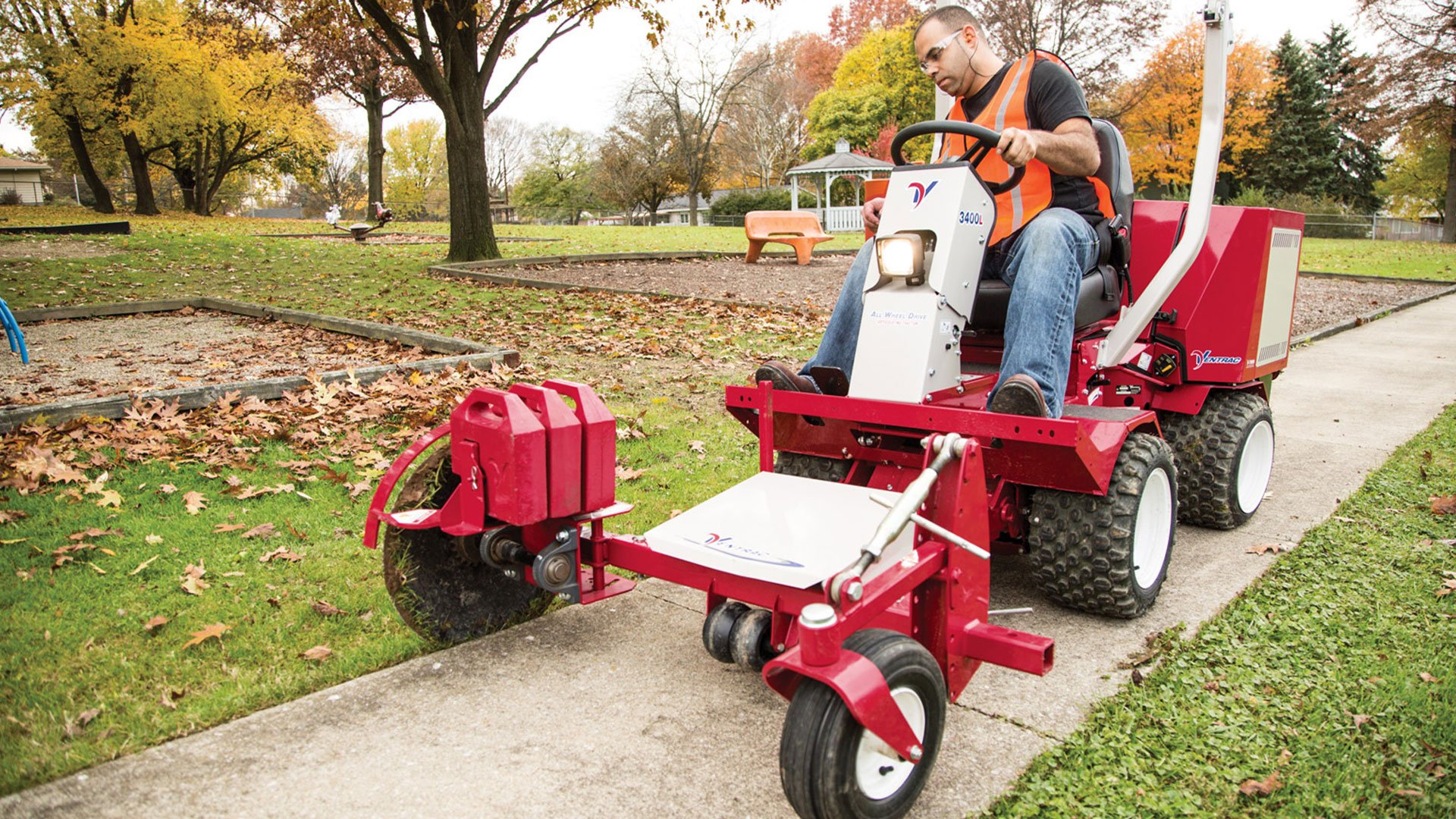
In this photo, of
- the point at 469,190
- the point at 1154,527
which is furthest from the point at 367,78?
the point at 1154,527

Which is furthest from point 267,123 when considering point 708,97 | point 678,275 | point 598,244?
point 678,275

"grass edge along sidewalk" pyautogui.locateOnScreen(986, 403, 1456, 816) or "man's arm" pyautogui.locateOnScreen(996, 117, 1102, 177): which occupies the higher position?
"man's arm" pyautogui.locateOnScreen(996, 117, 1102, 177)

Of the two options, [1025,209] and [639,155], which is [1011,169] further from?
[639,155]

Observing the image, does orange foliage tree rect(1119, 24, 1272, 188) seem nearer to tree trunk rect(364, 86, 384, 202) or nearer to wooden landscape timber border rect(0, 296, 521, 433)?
tree trunk rect(364, 86, 384, 202)

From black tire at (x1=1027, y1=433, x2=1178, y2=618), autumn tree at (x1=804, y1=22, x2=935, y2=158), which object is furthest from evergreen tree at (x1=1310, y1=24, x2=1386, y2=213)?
black tire at (x1=1027, y1=433, x2=1178, y2=618)

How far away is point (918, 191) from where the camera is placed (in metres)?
3.17

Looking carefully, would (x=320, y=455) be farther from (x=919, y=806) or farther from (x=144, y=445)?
(x=919, y=806)

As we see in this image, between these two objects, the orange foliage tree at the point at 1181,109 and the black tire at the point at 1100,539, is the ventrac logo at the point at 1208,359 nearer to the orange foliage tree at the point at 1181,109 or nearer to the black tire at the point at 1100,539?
the black tire at the point at 1100,539

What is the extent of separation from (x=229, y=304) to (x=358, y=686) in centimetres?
812

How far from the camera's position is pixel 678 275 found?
13.4m

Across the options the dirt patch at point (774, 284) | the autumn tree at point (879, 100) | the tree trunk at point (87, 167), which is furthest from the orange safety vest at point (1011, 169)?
the autumn tree at point (879, 100)

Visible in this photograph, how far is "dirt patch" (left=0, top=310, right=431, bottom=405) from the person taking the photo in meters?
5.98

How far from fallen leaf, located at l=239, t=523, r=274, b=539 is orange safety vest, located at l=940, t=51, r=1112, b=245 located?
2.97m

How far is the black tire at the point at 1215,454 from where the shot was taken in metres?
4.10
